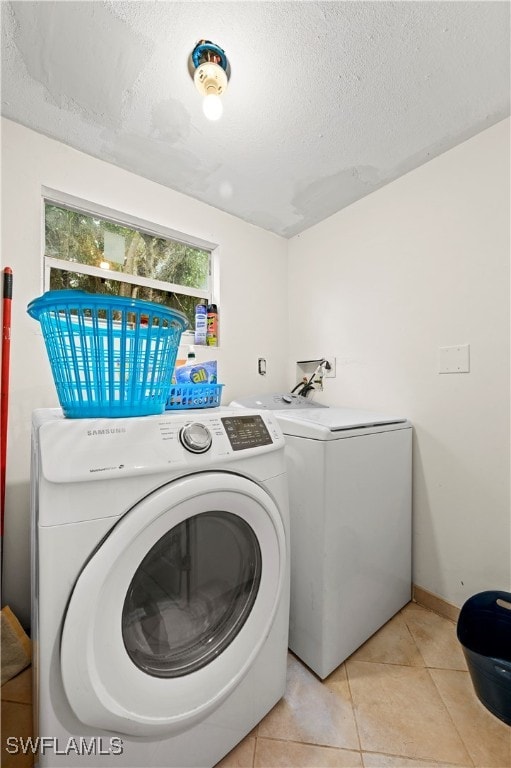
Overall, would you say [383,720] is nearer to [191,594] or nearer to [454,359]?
[191,594]

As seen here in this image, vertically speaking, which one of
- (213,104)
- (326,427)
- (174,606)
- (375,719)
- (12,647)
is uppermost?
(213,104)

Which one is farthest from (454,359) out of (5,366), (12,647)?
(12,647)

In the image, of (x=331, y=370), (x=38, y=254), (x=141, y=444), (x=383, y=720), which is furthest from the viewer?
(x=331, y=370)

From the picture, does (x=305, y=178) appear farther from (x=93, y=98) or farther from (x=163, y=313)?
(x=163, y=313)

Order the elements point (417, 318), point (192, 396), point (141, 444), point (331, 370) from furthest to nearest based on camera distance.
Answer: point (331, 370), point (417, 318), point (192, 396), point (141, 444)

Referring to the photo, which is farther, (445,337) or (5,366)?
(445,337)

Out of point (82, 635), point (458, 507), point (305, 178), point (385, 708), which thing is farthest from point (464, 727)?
point (305, 178)

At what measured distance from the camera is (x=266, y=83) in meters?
1.15

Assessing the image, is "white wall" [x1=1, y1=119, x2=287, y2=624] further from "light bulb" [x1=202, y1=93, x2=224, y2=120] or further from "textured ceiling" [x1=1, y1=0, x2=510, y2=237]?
"light bulb" [x1=202, y1=93, x2=224, y2=120]

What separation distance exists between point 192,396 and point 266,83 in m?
1.19

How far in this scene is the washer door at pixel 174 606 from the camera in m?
0.62

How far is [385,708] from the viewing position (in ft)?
3.35

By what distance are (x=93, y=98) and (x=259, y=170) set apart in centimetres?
77

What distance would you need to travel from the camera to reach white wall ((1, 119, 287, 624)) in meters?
1.29
